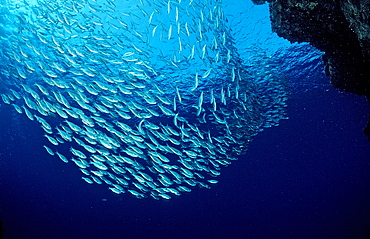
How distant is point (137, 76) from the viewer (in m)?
6.62

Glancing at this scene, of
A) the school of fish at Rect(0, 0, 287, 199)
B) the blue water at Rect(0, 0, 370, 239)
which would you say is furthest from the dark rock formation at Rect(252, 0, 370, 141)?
the blue water at Rect(0, 0, 370, 239)

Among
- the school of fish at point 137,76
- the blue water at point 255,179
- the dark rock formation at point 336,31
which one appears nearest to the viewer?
the dark rock formation at point 336,31

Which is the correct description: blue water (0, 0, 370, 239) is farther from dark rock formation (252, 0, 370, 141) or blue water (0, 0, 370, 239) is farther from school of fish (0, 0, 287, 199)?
dark rock formation (252, 0, 370, 141)

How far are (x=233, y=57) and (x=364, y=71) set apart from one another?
5.14 m

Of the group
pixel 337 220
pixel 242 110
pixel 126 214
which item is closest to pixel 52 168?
pixel 126 214

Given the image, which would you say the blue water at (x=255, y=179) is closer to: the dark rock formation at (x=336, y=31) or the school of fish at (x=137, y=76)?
the school of fish at (x=137, y=76)

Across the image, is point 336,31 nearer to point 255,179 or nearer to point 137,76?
point 137,76

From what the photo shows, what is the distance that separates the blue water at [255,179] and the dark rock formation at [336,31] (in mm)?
3175

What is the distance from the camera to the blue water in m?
14.6

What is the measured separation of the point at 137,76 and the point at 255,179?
31.9 m

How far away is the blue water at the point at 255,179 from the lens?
47.8 ft

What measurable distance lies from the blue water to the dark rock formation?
3.17 m

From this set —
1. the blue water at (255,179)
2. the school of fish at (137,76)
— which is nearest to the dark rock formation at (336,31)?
the school of fish at (137,76)

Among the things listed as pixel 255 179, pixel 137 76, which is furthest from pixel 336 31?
pixel 255 179
